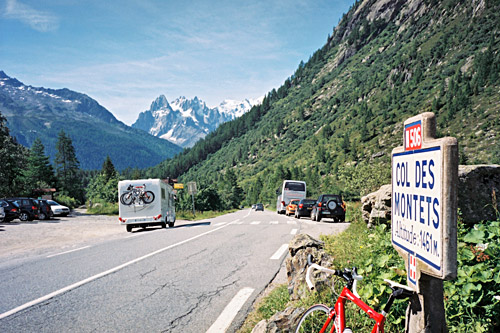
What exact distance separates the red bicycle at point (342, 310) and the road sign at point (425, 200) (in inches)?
6.8

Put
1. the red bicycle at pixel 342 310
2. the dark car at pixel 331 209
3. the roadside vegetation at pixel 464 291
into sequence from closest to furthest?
the red bicycle at pixel 342 310, the roadside vegetation at pixel 464 291, the dark car at pixel 331 209

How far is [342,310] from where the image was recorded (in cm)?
293

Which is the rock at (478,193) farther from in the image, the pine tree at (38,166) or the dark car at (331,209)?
the pine tree at (38,166)

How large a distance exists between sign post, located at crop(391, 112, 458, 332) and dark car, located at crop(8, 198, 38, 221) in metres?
30.7

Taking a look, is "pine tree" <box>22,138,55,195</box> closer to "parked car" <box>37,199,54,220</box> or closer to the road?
"parked car" <box>37,199,54,220</box>

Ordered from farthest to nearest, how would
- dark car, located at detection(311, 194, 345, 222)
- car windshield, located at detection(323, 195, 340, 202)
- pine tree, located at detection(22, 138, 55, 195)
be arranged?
pine tree, located at detection(22, 138, 55, 195) → car windshield, located at detection(323, 195, 340, 202) → dark car, located at detection(311, 194, 345, 222)

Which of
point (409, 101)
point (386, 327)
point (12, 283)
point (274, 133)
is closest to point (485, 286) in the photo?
point (386, 327)

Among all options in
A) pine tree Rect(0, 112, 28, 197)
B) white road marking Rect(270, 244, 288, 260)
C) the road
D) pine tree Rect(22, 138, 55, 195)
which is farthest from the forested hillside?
the road

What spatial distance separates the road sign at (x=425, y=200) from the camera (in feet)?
6.92

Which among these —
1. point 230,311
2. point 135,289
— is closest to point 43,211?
point 135,289

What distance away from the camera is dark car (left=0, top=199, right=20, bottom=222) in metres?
24.9

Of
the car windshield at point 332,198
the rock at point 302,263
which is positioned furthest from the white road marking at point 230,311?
the car windshield at point 332,198

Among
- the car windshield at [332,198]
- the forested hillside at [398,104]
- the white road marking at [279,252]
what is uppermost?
the forested hillside at [398,104]

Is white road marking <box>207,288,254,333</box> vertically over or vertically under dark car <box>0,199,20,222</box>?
over
